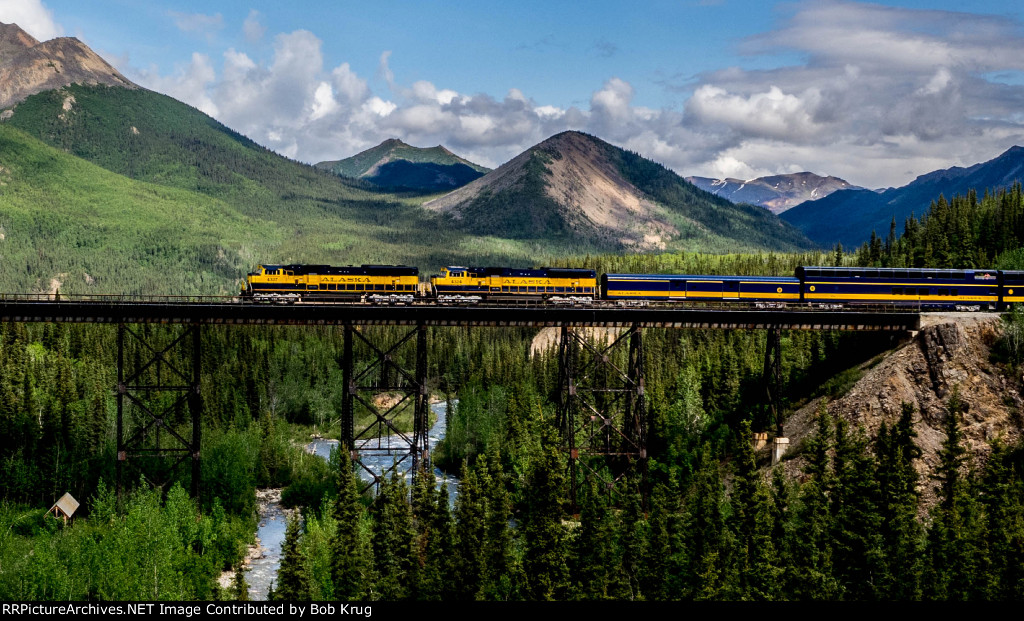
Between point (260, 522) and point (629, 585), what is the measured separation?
37.2 m

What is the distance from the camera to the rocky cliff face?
217 ft

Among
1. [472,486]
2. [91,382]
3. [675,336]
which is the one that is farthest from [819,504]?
[675,336]

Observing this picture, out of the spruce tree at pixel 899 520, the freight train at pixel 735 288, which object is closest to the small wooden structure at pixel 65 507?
the freight train at pixel 735 288

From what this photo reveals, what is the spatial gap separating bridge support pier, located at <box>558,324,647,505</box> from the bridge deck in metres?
1.82

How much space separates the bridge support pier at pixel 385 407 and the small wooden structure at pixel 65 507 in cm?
2225

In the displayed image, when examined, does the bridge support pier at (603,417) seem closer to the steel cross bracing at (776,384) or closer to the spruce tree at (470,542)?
the steel cross bracing at (776,384)

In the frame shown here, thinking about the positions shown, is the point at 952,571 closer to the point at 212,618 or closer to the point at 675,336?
the point at 212,618

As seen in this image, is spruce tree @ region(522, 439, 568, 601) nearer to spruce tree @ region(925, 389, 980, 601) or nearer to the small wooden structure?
spruce tree @ region(925, 389, 980, 601)

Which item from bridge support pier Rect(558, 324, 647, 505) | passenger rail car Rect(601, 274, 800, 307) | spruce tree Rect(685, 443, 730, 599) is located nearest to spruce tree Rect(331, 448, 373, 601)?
bridge support pier Rect(558, 324, 647, 505)

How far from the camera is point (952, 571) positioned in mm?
47500

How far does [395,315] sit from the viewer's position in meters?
65.7

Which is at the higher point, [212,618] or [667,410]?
[212,618]

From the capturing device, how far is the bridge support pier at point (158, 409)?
6488cm

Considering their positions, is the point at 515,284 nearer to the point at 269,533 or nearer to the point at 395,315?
the point at 395,315
